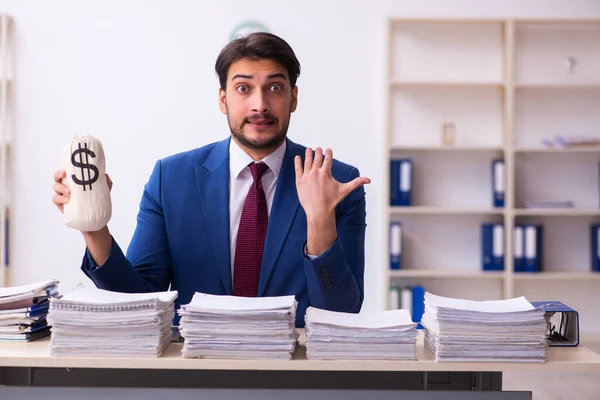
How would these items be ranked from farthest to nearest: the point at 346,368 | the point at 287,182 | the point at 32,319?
the point at 287,182, the point at 32,319, the point at 346,368

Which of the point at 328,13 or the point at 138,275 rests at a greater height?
the point at 328,13

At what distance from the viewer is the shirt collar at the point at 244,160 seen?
210 centimetres

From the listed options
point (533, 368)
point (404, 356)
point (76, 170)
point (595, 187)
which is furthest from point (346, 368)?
point (595, 187)

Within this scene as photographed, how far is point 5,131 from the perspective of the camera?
4.77 meters

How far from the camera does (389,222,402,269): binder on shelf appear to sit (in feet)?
15.1

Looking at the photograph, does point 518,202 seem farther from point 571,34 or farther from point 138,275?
point 138,275

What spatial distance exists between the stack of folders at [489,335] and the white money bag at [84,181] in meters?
0.78

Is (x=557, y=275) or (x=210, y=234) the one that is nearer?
(x=210, y=234)

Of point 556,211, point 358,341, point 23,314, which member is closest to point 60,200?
point 23,314

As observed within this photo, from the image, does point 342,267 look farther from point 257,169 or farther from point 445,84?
point 445,84

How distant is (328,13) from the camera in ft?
15.7

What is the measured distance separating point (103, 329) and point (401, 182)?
11.1 ft

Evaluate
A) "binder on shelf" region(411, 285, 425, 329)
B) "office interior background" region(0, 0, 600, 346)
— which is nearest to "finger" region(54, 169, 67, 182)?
"office interior background" region(0, 0, 600, 346)

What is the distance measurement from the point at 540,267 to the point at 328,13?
2241 millimetres
